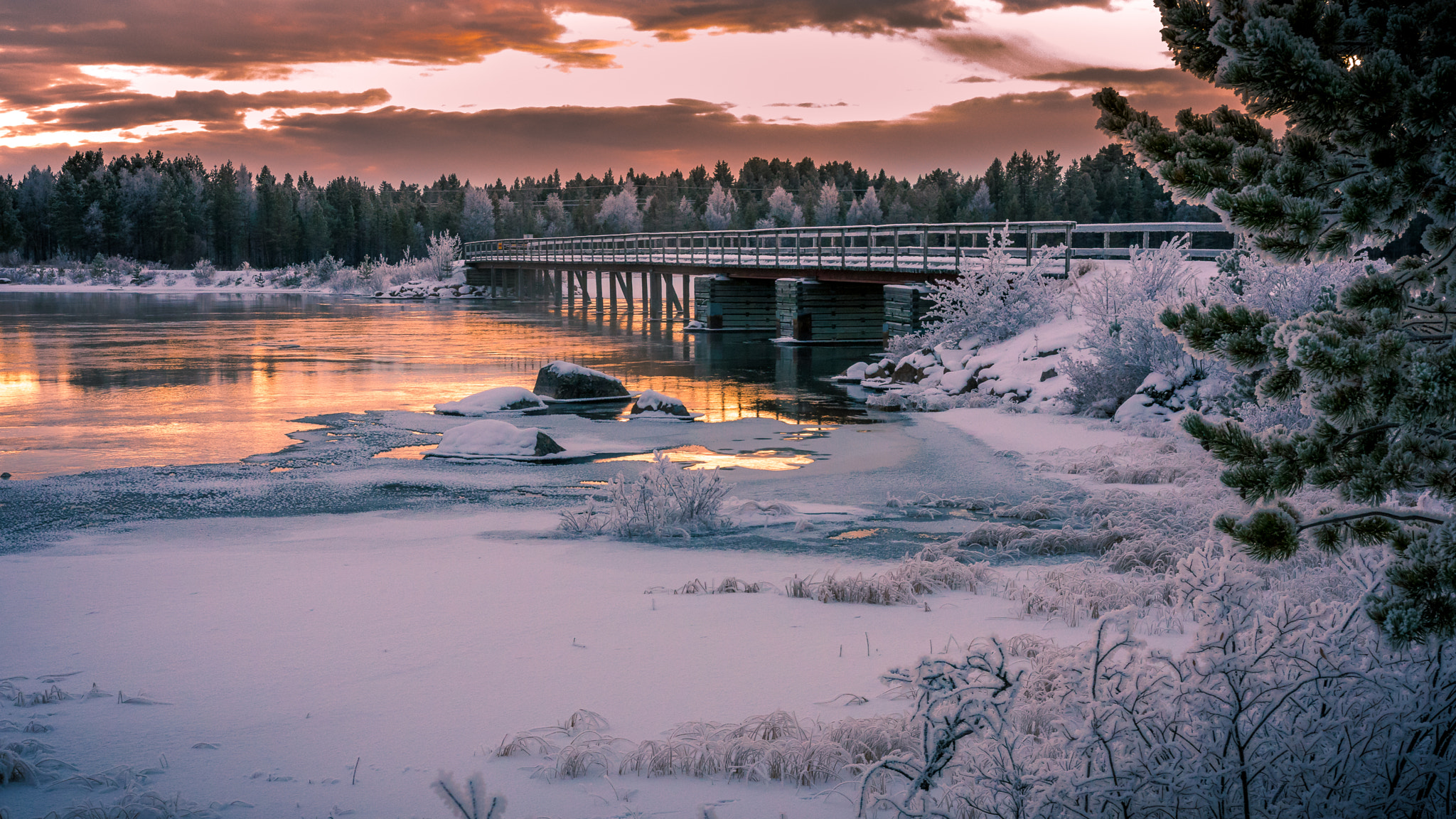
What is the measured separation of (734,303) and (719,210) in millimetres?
132669

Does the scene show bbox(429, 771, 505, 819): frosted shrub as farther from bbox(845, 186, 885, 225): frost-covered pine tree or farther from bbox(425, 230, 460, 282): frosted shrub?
bbox(845, 186, 885, 225): frost-covered pine tree

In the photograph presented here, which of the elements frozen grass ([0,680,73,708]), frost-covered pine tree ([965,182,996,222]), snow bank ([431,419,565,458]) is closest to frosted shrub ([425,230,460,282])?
snow bank ([431,419,565,458])

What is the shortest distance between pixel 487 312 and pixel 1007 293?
3289cm

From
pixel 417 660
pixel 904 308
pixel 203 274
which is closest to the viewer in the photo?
pixel 417 660

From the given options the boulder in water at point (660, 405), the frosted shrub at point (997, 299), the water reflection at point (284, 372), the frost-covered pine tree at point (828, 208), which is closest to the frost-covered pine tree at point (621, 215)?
the frost-covered pine tree at point (828, 208)

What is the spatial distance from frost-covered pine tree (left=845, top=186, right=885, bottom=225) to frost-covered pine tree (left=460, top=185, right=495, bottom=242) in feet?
163

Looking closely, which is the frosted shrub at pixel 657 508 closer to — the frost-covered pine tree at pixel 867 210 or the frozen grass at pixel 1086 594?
the frozen grass at pixel 1086 594

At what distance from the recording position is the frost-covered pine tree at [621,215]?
166 m

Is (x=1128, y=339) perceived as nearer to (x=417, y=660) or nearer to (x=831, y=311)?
(x=417, y=660)

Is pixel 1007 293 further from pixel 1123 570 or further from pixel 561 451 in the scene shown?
pixel 1123 570

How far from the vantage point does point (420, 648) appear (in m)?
5.25

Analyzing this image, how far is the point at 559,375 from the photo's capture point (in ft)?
58.5

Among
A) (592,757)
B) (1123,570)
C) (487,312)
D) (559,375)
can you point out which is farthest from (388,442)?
(487,312)

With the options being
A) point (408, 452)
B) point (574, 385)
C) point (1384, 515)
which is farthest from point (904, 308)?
point (1384, 515)
